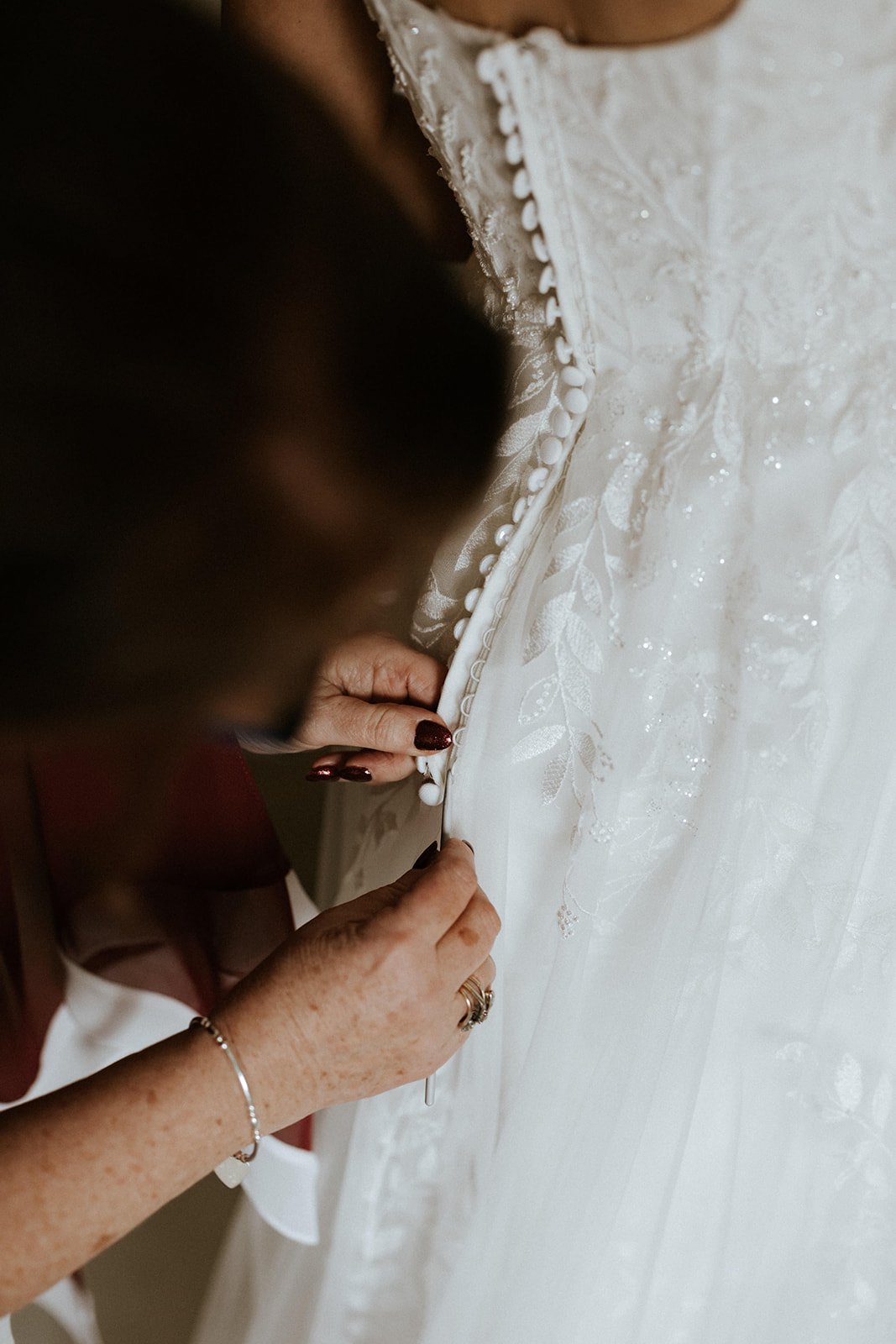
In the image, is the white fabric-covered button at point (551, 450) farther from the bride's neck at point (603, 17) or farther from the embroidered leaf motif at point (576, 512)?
the bride's neck at point (603, 17)

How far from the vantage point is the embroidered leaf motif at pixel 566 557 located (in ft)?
1.54

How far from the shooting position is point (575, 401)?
459 millimetres

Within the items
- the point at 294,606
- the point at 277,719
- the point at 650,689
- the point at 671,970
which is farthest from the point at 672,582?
the point at 294,606

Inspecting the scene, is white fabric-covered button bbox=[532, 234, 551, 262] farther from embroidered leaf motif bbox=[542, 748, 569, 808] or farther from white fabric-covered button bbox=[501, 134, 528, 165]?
embroidered leaf motif bbox=[542, 748, 569, 808]

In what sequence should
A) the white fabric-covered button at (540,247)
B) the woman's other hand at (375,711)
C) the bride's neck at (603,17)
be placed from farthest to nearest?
the woman's other hand at (375,711) < the white fabric-covered button at (540,247) < the bride's neck at (603,17)

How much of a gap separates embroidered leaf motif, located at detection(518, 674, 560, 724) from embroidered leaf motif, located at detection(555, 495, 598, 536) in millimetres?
78

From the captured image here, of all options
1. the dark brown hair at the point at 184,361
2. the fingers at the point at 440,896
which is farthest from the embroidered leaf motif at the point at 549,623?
the dark brown hair at the point at 184,361

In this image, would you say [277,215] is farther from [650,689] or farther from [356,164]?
[650,689]

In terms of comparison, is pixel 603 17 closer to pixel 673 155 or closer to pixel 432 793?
pixel 673 155

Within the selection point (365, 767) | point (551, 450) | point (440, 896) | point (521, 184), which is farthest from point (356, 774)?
point (521, 184)

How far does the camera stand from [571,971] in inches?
19.5

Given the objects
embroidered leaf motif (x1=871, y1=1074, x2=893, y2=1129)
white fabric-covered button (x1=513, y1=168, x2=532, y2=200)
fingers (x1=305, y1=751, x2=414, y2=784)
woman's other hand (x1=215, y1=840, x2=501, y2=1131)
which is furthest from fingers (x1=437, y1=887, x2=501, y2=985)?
white fabric-covered button (x1=513, y1=168, x2=532, y2=200)

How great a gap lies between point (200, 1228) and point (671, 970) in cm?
73

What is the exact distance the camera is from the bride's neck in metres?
0.32
